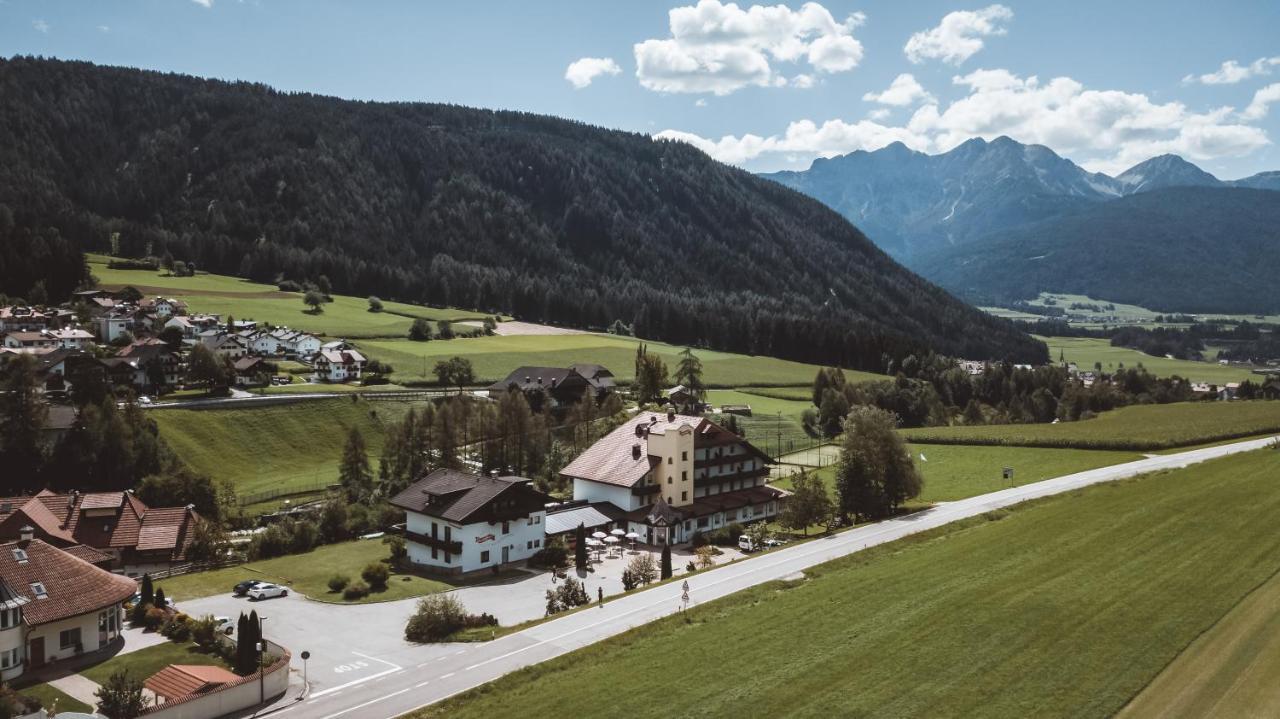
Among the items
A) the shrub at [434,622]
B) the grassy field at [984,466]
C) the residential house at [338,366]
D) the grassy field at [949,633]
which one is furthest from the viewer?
the residential house at [338,366]

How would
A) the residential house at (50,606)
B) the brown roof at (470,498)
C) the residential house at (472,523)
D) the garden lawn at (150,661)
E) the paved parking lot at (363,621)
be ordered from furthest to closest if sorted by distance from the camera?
the brown roof at (470,498) < the residential house at (472,523) < the garden lawn at (150,661) < the paved parking lot at (363,621) < the residential house at (50,606)

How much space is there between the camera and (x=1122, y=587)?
41.1 m

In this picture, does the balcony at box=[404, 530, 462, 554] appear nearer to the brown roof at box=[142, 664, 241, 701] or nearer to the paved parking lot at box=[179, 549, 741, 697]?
the paved parking lot at box=[179, 549, 741, 697]

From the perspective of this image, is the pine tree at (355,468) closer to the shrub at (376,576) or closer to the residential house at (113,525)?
the residential house at (113,525)

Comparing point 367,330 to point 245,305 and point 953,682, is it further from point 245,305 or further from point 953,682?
point 953,682

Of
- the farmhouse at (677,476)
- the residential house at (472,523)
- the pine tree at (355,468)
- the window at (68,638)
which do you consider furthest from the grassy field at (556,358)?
the window at (68,638)

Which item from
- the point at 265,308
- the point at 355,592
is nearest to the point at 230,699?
the point at 355,592

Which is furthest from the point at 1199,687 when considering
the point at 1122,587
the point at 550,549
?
the point at 550,549

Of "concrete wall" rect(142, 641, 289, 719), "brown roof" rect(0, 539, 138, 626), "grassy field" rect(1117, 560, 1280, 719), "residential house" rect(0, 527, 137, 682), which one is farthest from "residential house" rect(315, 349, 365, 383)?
"grassy field" rect(1117, 560, 1280, 719)

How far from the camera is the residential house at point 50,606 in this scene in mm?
40719

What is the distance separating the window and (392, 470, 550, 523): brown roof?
22585mm

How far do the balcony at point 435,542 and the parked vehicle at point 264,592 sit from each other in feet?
34.4

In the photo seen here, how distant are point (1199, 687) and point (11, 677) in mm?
49748

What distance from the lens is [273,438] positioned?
97562 mm
